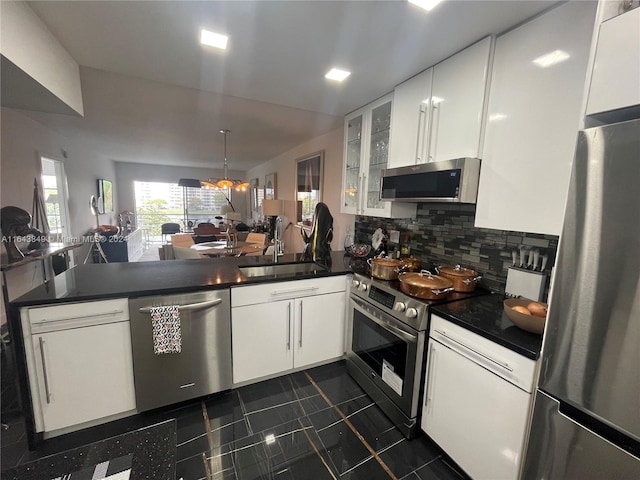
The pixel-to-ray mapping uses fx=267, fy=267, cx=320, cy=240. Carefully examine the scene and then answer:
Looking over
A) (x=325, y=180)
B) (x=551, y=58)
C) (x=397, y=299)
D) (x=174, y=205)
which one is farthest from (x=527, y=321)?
(x=174, y=205)

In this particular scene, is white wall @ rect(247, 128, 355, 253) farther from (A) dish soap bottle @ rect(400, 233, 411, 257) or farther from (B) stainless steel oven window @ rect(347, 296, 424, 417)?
(B) stainless steel oven window @ rect(347, 296, 424, 417)

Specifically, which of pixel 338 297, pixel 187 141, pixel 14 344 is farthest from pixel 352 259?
pixel 187 141

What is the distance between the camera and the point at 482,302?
5.27ft

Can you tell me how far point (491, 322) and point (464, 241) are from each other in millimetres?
800

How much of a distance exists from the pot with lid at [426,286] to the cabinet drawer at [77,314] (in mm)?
1694

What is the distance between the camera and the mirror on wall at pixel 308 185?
13.4 feet

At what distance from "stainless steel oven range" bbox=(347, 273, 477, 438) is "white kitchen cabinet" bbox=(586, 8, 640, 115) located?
1.10 metres

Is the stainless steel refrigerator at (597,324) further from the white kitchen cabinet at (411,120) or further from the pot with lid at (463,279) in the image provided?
the white kitchen cabinet at (411,120)

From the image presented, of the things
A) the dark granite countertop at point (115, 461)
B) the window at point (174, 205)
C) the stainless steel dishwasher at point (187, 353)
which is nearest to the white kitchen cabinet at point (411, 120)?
the stainless steel dishwasher at point (187, 353)

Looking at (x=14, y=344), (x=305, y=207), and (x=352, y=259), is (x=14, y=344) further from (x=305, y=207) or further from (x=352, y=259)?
(x=305, y=207)

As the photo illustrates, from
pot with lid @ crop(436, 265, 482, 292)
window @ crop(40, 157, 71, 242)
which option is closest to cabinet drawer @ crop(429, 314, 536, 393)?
pot with lid @ crop(436, 265, 482, 292)

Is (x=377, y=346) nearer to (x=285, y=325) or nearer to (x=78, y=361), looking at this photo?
(x=285, y=325)

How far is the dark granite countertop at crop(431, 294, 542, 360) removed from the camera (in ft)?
3.74

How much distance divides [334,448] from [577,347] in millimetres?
1350
